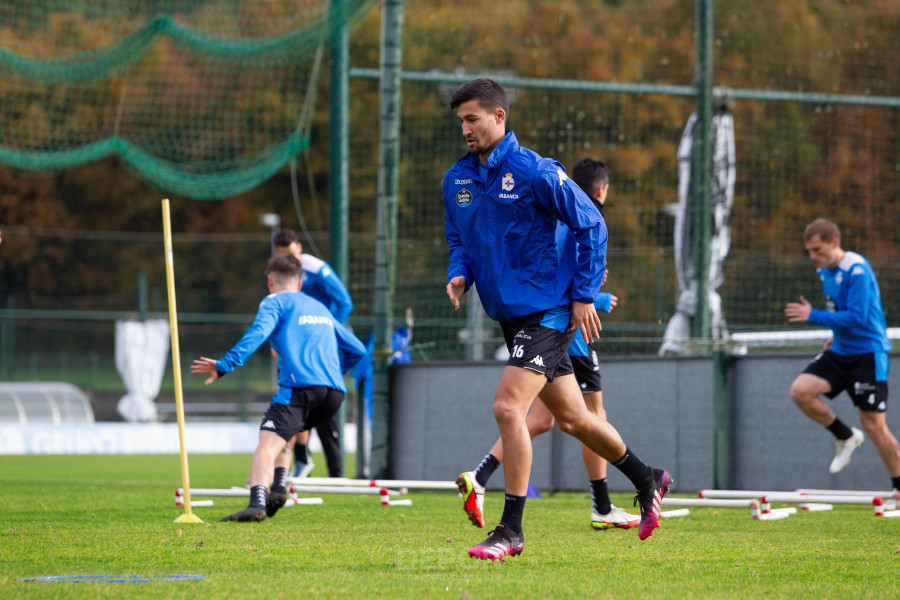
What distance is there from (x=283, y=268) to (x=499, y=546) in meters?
3.13

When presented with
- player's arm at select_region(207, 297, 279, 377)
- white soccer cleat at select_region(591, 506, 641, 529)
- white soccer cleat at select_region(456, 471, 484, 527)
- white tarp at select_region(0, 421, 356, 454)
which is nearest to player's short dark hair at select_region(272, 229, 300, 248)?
player's arm at select_region(207, 297, 279, 377)

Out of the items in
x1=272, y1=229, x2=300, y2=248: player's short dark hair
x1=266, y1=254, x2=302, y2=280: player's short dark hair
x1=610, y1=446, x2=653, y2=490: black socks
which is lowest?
x1=610, y1=446, x2=653, y2=490: black socks

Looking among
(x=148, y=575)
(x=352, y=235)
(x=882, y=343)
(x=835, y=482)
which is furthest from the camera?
(x=352, y=235)

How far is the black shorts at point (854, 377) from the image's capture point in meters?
8.45

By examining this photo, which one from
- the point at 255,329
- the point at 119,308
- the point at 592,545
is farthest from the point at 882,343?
the point at 119,308

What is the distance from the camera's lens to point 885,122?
11.3m

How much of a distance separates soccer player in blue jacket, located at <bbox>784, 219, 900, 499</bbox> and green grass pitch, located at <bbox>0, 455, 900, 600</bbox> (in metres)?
0.56

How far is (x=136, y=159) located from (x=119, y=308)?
15.0 meters

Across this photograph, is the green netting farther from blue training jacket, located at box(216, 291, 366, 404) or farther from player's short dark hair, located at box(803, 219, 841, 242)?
player's short dark hair, located at box(803, 219, 841, 242)

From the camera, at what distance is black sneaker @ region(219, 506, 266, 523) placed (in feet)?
22.5

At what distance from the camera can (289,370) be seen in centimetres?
748

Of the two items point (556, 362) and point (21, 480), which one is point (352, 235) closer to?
point (21, 480)

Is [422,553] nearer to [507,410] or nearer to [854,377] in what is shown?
[507,410]

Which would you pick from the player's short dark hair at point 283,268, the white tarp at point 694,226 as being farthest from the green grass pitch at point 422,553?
the white tarp at point 694,226
